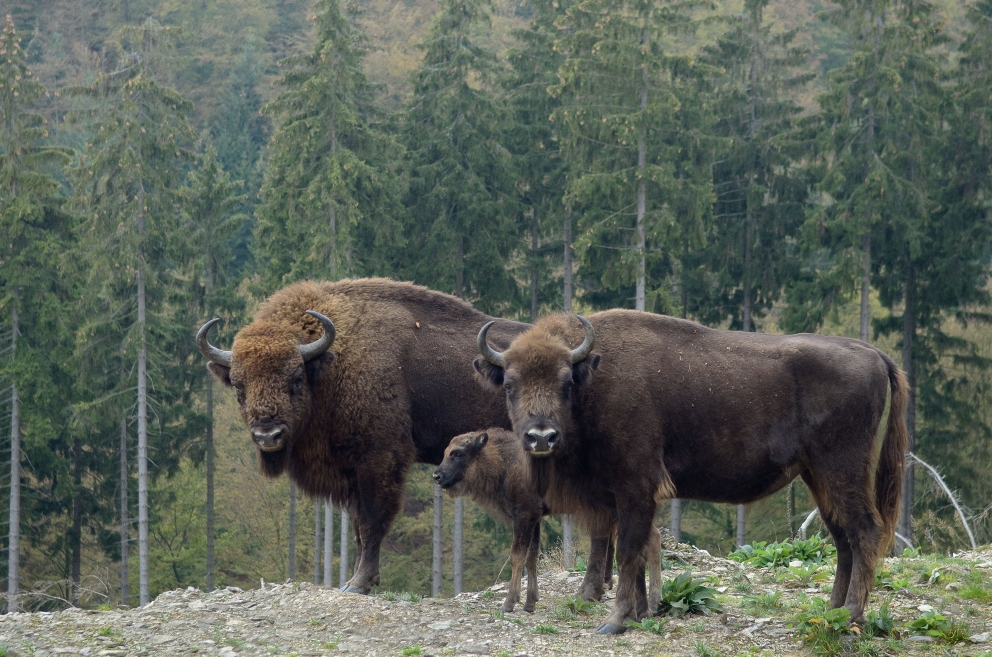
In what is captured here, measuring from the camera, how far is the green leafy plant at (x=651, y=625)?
31.2 ft

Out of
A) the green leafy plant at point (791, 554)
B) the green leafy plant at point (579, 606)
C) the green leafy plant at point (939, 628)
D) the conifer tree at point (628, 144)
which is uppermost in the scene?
the conifer tree at point (628, 144)

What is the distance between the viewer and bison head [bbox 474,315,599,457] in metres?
9.29

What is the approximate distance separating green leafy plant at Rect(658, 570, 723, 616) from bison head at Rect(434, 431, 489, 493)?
2.71 meters

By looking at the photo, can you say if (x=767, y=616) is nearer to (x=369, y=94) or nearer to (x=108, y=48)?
(x=369, y=94)

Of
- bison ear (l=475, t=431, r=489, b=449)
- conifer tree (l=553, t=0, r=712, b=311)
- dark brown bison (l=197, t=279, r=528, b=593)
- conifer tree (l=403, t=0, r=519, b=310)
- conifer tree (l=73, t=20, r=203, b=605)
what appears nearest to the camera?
dark brown bison (l=197, t=279, r=528, b=593)

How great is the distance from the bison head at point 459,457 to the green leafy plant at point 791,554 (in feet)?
12.5

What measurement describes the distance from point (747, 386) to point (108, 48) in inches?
2669

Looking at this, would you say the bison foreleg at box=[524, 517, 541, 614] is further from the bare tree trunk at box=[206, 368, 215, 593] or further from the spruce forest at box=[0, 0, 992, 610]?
the bare tree trunk at box=[206, 368, 215, 593]

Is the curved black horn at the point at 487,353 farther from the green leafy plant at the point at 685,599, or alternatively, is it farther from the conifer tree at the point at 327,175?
the conifer tree at the point at 327,175

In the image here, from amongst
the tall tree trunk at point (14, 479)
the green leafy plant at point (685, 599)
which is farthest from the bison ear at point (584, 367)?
the tall tree trunk at point (14, 479)

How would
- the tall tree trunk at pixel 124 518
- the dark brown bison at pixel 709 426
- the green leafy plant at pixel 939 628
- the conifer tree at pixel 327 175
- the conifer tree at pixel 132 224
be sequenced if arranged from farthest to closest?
1. the tall tree trunk at pixel 124 518
2. the conifer tree at pixel 327 175
3. the conifer tree at pixel 132 224
4. the dark brown bison at pixel 709 426
5. the green leafy plant at pixel 939 628

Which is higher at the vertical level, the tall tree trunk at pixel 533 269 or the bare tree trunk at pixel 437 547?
the tall tree trunk at pixel 533 269

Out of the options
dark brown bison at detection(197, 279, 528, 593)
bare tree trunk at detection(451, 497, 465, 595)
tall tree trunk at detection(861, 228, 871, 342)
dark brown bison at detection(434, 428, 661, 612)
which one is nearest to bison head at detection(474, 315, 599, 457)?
dark brown bison at detection(434, 428, 661, 612)

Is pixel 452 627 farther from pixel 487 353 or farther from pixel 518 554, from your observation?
pixel 487 353
